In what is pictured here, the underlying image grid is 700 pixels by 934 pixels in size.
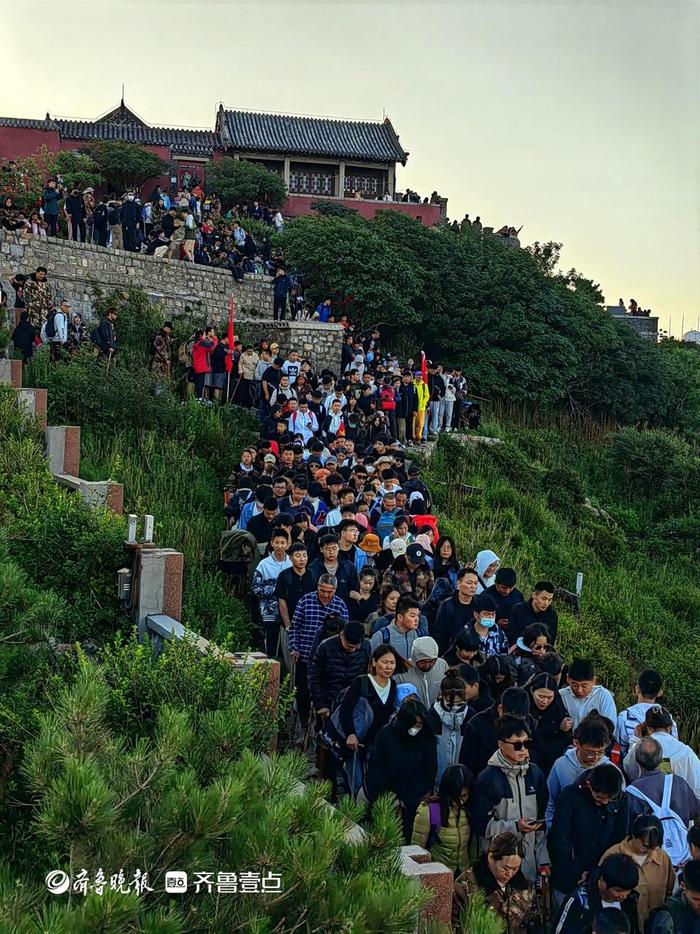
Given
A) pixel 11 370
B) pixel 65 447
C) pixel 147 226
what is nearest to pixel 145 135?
pixel 147 226

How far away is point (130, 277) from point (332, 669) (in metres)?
15.2

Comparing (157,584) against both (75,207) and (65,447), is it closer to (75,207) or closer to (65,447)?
(65,447)

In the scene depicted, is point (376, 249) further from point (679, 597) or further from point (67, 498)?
point (67, 498)

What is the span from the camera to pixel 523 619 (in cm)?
768

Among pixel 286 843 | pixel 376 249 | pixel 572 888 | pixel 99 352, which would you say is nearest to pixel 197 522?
pixel 99 352

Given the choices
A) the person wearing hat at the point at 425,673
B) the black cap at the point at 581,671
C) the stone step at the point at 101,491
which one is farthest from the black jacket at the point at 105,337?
the black cap at the point at 581,671

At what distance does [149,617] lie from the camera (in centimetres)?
757

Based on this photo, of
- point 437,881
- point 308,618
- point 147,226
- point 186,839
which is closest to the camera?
point 186,839

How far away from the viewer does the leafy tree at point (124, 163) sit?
28719 millimetres

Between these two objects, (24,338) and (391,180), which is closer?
(24,338)

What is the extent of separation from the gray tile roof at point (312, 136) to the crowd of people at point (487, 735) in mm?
28665

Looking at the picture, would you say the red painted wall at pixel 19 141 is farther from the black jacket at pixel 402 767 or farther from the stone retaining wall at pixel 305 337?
the black jacket at pixel 402 767

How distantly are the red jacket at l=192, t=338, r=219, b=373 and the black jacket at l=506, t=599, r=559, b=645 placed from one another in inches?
377

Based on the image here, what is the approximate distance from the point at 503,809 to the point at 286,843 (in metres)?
2.15
